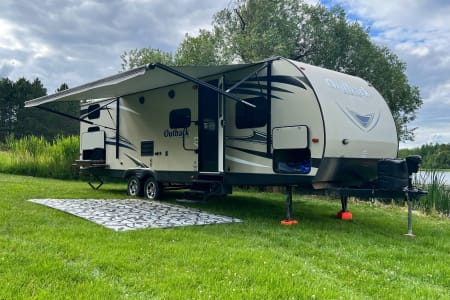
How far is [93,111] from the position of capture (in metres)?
11.7

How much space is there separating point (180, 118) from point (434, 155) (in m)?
6.64

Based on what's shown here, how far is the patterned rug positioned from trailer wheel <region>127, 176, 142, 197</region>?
1085 mm

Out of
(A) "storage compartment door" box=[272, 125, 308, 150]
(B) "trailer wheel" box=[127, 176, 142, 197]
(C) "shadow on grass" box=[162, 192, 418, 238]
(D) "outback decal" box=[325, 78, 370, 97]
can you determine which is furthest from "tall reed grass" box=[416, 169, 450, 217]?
(B) "trailer wheel" box=[127, 176, 142, 197]

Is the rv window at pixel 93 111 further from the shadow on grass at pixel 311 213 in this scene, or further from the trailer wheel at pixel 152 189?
the shadow on grass at pixel 311 213

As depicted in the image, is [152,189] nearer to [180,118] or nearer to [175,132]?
[175,132]

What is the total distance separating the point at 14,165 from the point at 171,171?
12065 mm

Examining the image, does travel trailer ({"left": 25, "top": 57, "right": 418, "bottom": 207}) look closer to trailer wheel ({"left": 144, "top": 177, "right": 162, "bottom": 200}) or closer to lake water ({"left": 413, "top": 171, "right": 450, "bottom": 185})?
trailer wheel ({"left": 144, "top": 177, "right": 162, "bottom": 200})

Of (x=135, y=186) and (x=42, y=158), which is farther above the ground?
(x=42, y=158)

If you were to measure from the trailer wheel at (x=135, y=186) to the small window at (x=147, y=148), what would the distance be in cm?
79

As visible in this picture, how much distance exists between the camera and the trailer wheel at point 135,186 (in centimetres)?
1033

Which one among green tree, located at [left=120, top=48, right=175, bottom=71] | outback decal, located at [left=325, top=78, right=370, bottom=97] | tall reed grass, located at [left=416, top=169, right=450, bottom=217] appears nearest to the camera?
outback decal, located at [left=325, top=78, right=370, bottom=97]

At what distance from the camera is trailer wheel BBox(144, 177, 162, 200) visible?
974 cm

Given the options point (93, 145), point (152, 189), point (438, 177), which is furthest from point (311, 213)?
point (93, 145)

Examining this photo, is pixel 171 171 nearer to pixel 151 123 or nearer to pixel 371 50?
pixel 151 123
